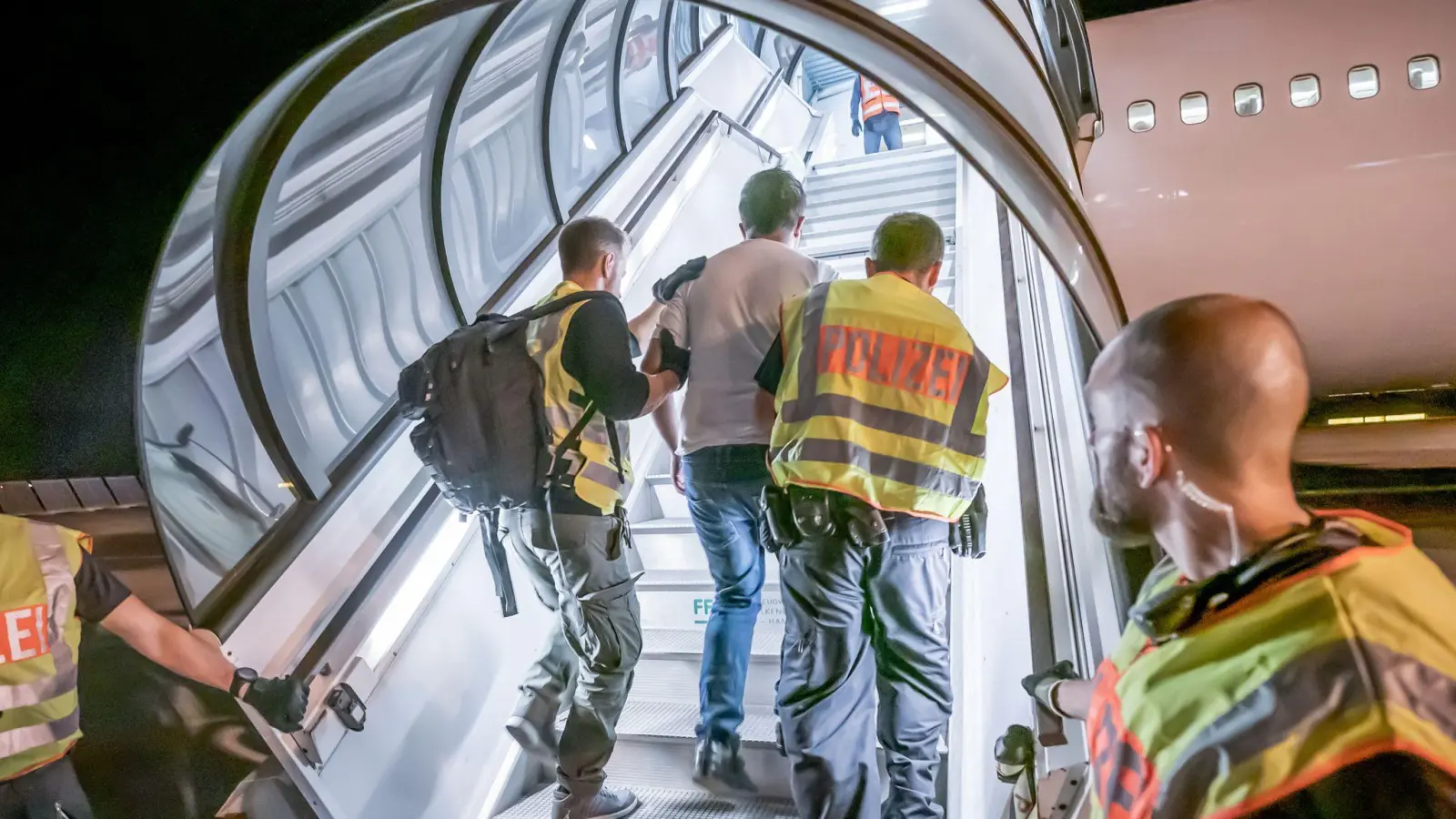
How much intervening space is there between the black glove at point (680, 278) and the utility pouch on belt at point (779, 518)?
29.8 inches

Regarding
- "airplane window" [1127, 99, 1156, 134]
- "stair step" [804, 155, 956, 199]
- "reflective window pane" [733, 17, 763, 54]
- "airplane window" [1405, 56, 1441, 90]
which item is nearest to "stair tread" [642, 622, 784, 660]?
"airplane window" [1127, 99, 1156, 134]

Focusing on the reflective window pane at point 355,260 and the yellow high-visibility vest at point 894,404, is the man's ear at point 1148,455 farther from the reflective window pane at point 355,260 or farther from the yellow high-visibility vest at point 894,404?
the reflective window pane at point 355,260

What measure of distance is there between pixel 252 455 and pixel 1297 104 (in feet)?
12.6

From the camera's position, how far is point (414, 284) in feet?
12.6

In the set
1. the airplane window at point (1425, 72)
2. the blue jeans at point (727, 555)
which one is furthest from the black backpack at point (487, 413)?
the airplane window at point (1425, 72)

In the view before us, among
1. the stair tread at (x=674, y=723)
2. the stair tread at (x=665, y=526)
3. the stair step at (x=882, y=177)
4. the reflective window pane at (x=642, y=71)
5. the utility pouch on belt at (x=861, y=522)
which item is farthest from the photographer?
the stair step at (x=882, y=177)

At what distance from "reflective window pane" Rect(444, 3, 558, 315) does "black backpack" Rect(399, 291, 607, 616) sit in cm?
167

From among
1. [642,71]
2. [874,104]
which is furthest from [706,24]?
[642,71]

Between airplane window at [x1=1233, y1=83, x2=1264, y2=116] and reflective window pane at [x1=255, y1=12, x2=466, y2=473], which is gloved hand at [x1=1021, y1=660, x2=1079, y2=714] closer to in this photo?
airplane window at [x1=1233, y1=83, x2=1264, y2=116]

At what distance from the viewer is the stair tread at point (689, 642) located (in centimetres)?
309

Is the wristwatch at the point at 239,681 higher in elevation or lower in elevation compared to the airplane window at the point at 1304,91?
lower

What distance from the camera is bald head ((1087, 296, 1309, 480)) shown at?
966 millimetres

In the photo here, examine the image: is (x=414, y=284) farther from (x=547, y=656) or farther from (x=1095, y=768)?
(x=1095, y=768)

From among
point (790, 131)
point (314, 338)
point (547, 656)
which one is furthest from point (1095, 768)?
point (790, 131)
